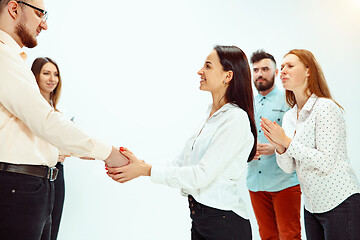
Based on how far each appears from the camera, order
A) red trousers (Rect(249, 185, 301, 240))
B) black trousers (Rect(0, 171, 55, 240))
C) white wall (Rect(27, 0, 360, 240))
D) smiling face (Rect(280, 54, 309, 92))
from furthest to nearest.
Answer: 1. white wall (Rect(27, 0, 360, 240))
2. red trousers (Rect(249, 185, 301, 240))
3. smiling face (Rect(280, 54, 309, 92))
4. black trousers (Rect(0, 171, 55, 240))

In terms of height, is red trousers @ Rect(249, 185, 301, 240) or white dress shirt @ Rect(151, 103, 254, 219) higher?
white dress shirt @ Rect(151, 103, 254, 219)

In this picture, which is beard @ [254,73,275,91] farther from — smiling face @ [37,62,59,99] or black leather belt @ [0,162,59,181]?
black leather belt @ [0,162,59,181]

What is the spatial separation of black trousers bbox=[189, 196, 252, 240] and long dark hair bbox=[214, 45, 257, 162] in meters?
0.39

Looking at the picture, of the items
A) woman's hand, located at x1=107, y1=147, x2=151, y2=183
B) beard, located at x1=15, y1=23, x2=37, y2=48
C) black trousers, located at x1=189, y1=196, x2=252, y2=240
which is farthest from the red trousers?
beard, located at x1=15, y1=23, x2=37, y2=48

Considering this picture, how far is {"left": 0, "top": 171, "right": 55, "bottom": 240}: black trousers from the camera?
1.37m

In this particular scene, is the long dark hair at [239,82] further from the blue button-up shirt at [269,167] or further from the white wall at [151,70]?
the white wall at [151,70]

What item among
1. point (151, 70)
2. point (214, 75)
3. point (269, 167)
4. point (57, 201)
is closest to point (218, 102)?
point (214, 75)

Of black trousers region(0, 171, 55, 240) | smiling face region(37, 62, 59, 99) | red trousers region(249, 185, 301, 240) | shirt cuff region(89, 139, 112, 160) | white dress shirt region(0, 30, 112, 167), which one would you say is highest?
smiling face region(37, 62, 59, 99)

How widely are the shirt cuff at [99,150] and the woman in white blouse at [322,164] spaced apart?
0.95 metres

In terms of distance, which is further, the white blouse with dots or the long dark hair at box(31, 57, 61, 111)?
the long dark hair at box(31, 57, 61, 111)

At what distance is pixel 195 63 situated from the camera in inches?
149

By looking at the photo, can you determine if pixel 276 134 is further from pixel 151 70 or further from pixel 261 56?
pixel 151 70

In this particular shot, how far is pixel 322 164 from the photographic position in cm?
196

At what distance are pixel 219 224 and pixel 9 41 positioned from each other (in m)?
1.18
